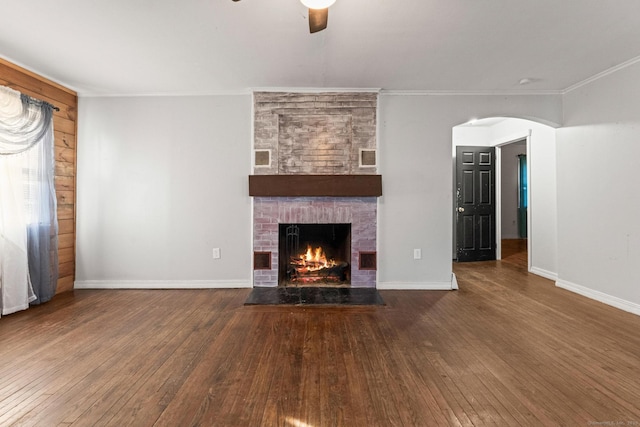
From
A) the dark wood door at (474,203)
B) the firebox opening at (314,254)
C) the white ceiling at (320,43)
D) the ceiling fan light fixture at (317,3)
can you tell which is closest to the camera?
the ceiling fan light fixture at (317,3)

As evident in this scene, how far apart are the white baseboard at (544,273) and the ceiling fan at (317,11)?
172 inches

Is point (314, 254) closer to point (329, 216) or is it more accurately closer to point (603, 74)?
point (329, 216)

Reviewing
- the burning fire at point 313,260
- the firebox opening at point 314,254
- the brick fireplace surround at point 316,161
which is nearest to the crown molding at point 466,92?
the brick fireplace surround at point 316,161

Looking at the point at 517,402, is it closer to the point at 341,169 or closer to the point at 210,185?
the point at 341,169

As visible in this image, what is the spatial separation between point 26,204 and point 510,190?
883cm

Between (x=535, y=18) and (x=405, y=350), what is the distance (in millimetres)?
2638

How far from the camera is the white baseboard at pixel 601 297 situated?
307 cm

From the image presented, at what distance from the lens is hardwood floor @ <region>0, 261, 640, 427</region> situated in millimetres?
1627

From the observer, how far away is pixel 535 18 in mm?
2359

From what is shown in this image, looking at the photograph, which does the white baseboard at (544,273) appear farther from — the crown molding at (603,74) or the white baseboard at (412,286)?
the crown molding at (603,74)

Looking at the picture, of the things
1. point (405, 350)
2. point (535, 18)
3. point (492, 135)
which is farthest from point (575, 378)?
point (492, 135)

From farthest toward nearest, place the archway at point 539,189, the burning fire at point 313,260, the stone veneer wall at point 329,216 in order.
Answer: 1. the archway at point 539,189
2. the burning fire at point 313,260
3. the stone veneer wall at point 329,216

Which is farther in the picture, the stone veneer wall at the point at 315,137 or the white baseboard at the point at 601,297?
the stone veneer wall at the point at 315,137

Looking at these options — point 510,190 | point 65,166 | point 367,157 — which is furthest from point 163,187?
point 510,190
